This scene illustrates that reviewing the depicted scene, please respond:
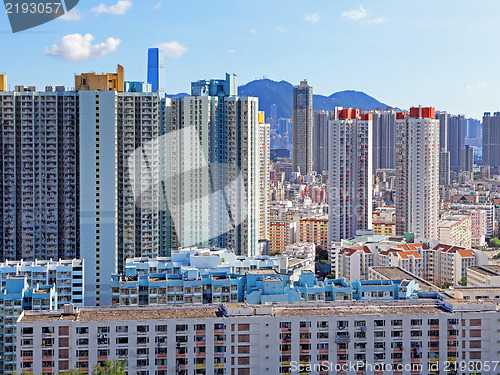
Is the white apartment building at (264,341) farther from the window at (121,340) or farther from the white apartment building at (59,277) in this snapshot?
the white apartment building at (59,277)

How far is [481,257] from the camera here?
8.89m

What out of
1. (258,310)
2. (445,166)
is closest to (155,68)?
(258,310)

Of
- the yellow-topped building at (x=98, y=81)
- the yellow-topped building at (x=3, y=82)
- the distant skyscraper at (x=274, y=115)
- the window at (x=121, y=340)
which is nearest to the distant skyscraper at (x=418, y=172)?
the yellow-topped building at (x=98, y=81)

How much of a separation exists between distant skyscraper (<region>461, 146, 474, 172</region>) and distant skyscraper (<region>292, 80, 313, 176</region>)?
5.08 metres

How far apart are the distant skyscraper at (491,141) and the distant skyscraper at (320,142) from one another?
15.9 feet

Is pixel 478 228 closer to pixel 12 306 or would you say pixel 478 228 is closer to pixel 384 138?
pixel 384 138

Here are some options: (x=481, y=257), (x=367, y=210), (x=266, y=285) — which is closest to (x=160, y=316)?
(x=266, y=285)

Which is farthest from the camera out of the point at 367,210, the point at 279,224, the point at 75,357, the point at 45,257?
the point at 279,224

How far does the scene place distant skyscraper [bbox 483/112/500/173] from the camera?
23.7 metres

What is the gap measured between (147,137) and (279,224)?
17.4 ft

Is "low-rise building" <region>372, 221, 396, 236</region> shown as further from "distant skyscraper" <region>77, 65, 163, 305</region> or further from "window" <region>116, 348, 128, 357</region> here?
"window" <region>116, 348, 128, 357</region>

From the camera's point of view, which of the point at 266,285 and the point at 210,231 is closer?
the point at 266,285

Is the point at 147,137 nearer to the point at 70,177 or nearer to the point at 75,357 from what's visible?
the point at 70,177

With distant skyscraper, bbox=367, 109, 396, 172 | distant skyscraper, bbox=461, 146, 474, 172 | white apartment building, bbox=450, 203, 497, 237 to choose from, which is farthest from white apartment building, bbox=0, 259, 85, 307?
distant skyscraper, bbox=461, 146, 474, 172
